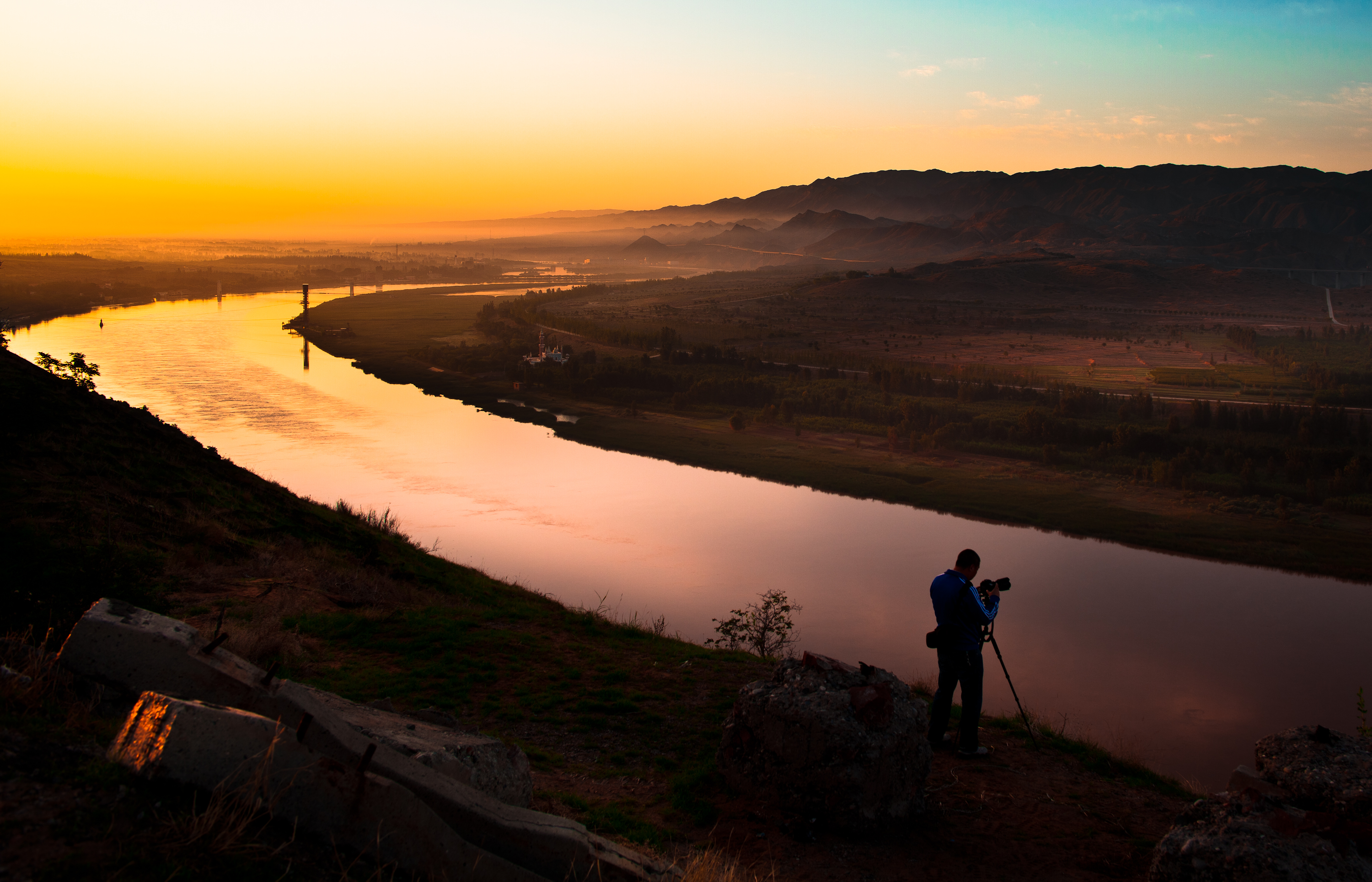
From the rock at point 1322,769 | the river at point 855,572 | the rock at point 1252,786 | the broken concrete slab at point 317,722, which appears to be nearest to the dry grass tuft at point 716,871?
the broken concrete slab at point 317,722

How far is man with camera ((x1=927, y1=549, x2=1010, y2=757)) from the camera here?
7305mm

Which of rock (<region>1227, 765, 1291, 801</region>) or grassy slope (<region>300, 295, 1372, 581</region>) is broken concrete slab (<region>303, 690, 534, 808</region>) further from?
grassy slope (<region>300, 295, 1372, 581</region>)

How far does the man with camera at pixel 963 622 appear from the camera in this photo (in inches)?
288

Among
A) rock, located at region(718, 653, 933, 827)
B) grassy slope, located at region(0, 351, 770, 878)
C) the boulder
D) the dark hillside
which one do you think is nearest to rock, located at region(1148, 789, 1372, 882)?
the boulder

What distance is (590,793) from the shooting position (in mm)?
6723

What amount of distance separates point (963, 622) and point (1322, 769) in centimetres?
254

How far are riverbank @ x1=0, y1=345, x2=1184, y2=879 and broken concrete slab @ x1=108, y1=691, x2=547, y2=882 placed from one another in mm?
123

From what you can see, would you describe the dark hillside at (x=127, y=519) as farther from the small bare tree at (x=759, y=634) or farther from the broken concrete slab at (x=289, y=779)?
the small bare tree at (x=759, y=634)

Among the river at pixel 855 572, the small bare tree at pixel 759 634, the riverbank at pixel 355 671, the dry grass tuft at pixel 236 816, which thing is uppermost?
the dry grass tuft at pixel 236 816

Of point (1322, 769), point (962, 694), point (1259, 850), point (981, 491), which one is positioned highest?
point (1259, 850)

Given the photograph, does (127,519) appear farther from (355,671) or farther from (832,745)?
(832,745)

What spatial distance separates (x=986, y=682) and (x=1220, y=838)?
1331cm

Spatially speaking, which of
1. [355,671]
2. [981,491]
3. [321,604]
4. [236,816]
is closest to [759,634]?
[321,604]

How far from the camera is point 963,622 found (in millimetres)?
7371
